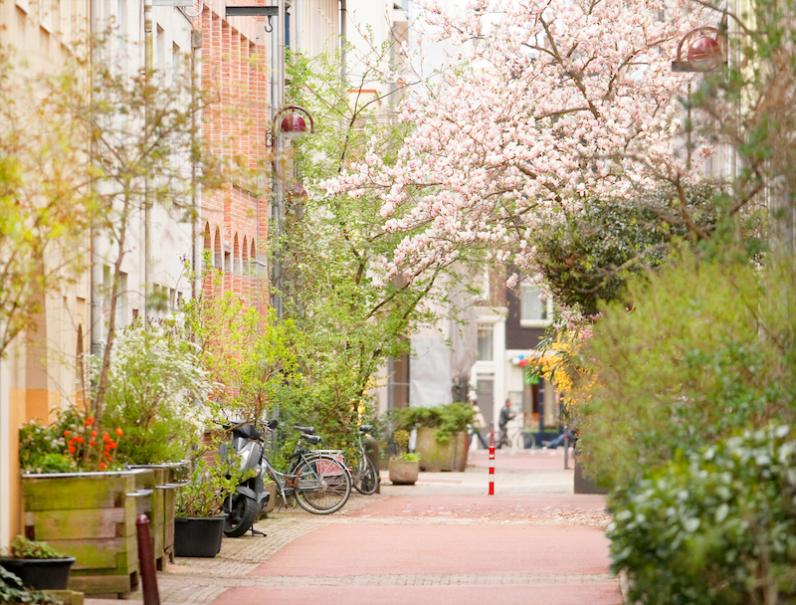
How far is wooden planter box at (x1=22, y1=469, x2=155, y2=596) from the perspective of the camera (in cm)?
1549

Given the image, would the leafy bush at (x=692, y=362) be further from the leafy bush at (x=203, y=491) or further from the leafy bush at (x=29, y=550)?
the leafy bush at (x=203, y=491)

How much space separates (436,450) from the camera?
47750mm

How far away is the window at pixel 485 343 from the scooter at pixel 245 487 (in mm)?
69370

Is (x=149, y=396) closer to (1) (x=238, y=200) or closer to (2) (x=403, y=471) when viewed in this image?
(1) (x=238, y=200)

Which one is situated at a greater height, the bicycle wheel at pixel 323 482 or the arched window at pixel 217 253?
the arched window at pixel 217 253

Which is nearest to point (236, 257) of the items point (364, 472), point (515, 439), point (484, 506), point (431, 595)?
point (364, 472)

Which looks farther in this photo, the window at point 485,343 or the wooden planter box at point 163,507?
the window at point 485,343

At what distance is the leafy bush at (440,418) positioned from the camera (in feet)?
154

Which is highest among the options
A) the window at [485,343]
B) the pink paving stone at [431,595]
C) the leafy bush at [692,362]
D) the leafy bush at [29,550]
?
the window at [485,343]

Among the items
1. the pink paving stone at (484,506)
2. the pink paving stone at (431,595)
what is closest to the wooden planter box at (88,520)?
the pink paving stone at (431,595)

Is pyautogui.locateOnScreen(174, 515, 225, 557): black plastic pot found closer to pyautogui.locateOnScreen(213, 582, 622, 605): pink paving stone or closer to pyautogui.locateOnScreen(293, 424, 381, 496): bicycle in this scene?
pyautogui.locateOnScreen(213, 582, 622, 605): pink paving stone

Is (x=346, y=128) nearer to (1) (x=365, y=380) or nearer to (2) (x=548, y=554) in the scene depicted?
(1) (x=365, y=380)

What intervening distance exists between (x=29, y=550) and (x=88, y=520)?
0.66 meters

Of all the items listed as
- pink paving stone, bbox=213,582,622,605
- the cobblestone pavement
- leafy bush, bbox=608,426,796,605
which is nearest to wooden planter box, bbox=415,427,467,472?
the cobblestone pavement
